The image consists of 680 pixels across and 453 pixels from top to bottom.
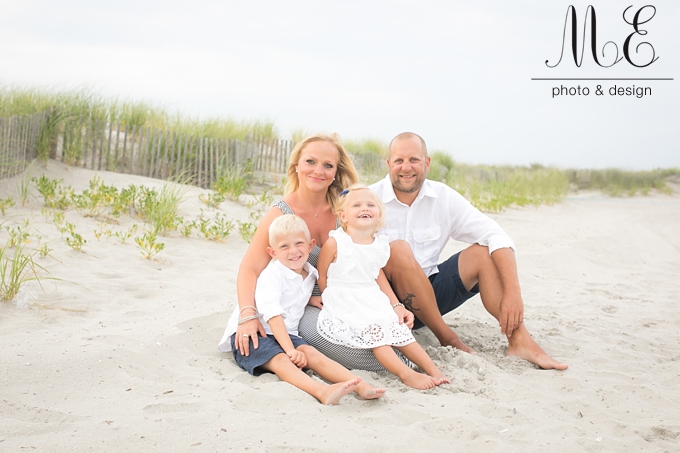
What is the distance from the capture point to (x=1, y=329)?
3.88 meters

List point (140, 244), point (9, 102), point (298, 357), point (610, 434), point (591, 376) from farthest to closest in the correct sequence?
point (9, 102) < point (140, 244) < point (591, 376) < point (298, 357) < point (610, 434)

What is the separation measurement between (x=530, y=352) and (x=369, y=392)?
1.49 metres

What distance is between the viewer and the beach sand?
8.64 feet

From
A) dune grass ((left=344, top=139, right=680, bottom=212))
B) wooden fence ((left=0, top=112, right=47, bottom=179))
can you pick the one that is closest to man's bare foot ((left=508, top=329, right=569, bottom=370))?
wooden fence ((left=0, top=112, right=47, bottom=179))

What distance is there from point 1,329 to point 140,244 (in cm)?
211

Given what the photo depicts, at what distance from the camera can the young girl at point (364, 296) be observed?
3.36 metres

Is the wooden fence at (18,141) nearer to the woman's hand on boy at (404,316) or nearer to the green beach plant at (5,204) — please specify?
the green beach plant at (5,204)

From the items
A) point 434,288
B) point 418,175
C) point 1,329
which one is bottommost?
point 1,329

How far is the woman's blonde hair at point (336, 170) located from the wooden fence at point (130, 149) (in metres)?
6.38

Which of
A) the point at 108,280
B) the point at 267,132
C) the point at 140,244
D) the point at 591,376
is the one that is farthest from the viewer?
the point at 267,132

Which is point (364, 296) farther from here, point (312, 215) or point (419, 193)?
point (419, 193)

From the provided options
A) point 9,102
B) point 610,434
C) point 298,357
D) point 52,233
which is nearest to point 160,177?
point 9,102

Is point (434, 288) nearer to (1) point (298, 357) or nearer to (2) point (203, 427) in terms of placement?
(1) point (298, 357)

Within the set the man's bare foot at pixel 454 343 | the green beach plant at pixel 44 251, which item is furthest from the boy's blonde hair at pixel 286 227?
the green beach plant at pixel 44 251
